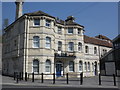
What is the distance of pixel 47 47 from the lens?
24578mm

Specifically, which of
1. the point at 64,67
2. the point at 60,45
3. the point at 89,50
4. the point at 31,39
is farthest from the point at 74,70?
the point at 31,39

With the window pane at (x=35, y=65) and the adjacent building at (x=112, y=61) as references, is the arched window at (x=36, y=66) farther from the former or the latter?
the adjacent building at (x=112, y=61)

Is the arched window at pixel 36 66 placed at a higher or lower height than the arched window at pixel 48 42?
lower

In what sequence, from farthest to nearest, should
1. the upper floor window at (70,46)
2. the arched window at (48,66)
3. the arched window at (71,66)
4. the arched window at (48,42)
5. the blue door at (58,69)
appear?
the upper floor window at (70,46)
the arched window at (71,66)
the blue door at (58,69)
the arched window at (48,42)
the arched window at (48,66)

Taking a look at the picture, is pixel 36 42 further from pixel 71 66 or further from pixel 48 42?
pixel 71 66

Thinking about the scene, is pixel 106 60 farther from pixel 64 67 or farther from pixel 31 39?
pixel 31 39

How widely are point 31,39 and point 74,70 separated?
9683 millimetres

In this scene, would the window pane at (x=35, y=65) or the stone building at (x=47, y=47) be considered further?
the stone building at (x=47, y=47)

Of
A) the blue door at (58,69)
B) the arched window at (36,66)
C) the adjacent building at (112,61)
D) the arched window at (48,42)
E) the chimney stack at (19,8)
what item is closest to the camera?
the arched window at (36,66)

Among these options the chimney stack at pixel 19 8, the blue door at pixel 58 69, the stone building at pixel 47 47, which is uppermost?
the chimney stack at pixel 19 8

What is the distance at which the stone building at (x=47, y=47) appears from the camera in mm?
23891

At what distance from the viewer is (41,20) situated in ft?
80.4

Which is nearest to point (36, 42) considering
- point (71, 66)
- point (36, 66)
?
point (36, 66)

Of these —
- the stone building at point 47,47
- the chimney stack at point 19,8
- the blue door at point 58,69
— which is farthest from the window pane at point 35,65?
the chimney stack at point 19,8
